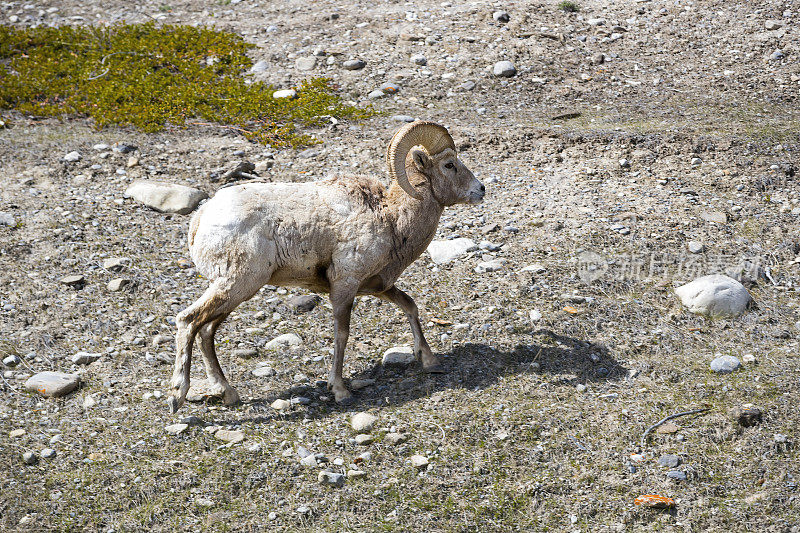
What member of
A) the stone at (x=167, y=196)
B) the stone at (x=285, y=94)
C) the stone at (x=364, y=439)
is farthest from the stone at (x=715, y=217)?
the stone at (x=285, y=94)

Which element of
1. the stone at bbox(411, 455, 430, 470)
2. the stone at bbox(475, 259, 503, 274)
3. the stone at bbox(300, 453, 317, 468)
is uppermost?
the stone at bbox(475, 259, 503, 274)

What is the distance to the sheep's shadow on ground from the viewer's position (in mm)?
8016

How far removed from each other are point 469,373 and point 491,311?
44.7 inches

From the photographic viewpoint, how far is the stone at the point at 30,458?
7.09m

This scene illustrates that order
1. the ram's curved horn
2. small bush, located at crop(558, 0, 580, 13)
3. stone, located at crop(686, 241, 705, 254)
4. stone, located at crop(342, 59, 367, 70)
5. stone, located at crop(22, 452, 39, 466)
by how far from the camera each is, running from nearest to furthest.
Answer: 1. stone, located at crop(22, 452, 39, 466)
2. the ram's curved horn
3. stone, located at crop(686, 241, 705, 254)
4. stone, located at crop(342, 59, 367, 70)
5. small bush, located at crop(558, 0, 580, 13)

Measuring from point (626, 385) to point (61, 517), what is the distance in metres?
5.11

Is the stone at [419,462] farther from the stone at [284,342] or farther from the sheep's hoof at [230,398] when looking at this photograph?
the stone at [284,342]

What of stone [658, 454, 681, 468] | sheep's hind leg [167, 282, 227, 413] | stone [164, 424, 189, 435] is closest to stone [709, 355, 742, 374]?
stone [658, 454, 681, 468]

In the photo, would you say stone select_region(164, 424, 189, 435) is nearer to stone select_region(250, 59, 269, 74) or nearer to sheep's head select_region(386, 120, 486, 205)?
sheep's head select_region(386, 120, 486, 205)

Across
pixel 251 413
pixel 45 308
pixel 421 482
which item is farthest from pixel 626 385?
pixel 45 308

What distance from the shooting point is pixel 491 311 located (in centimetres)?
924

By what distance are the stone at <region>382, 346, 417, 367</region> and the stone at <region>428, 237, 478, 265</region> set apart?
1.94 metres

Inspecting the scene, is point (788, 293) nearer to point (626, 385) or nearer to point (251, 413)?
point (626, 385)

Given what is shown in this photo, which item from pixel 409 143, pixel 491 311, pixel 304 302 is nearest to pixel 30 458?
pixel 304 302
